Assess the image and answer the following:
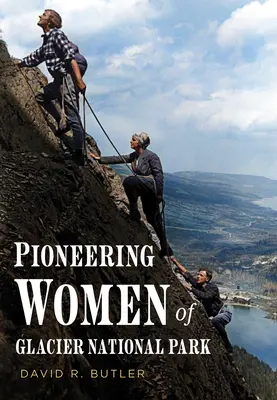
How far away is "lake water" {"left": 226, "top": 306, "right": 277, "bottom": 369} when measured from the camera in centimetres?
16188

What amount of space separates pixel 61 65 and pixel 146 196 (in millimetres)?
3418

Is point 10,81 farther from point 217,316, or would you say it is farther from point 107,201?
point 217,316

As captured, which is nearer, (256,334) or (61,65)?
(61,65)

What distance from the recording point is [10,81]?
1252 cm

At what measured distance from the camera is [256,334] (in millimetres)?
177625

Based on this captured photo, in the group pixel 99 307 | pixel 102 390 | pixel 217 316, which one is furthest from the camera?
pixel 217 316

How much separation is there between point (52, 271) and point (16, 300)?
1116mm

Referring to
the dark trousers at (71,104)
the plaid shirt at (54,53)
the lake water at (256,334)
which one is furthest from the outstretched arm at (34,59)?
the lake water at (256,334)

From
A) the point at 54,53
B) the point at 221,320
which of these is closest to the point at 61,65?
the point at 54,53

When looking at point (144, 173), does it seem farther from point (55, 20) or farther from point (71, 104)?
point (55, 20)

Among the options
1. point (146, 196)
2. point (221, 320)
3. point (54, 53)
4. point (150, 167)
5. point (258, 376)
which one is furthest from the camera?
point (258, 376)

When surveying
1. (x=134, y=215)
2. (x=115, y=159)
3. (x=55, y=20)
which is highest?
(x=55, y=20)

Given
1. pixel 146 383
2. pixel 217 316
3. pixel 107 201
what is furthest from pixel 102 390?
pixel 217 316

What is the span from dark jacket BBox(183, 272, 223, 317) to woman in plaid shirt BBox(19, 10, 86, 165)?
471 centimetres
